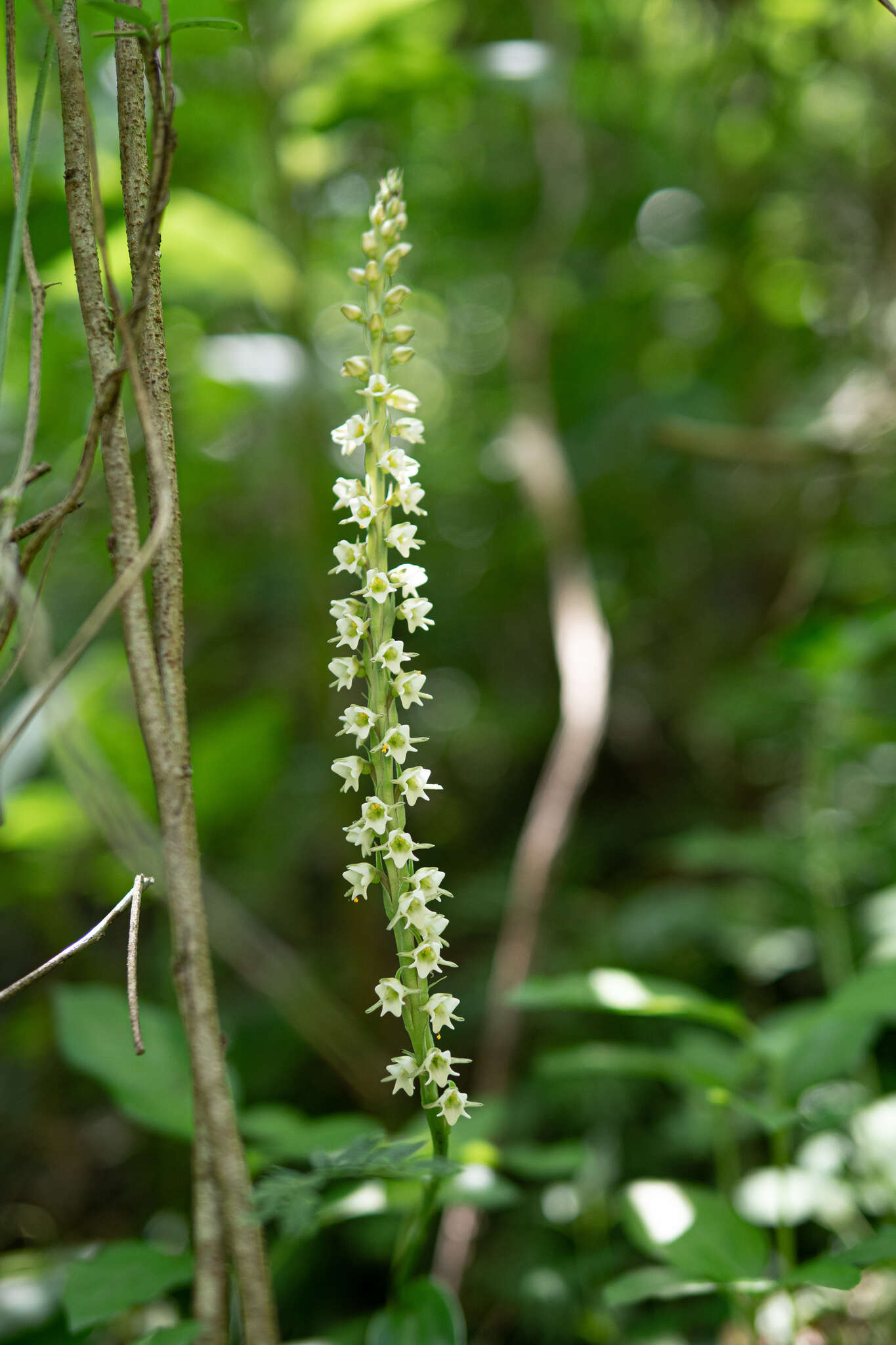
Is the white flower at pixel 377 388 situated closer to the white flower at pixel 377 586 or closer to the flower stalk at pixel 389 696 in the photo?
the flower stalk at pixel 389 696

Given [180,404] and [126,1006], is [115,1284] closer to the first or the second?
[126,1006]

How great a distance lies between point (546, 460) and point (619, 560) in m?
0.94

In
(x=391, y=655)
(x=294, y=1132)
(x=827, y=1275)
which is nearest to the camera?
(x=391, y=655)

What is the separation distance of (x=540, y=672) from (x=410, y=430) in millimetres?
2634

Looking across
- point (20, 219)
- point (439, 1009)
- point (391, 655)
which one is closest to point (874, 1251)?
point (439, 1009)

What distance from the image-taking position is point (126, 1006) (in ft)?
4.35

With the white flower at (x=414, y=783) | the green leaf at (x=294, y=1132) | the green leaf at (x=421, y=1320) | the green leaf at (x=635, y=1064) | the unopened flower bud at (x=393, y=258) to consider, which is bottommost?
the green leaf at (x=421, y=1320)

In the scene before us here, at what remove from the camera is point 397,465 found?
70cm

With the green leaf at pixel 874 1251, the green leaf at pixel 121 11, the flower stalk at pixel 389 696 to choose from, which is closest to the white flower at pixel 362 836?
the flower stalk at pixel 389 696

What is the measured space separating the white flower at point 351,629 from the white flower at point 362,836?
0.45 ft

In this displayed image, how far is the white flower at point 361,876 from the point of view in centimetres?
67

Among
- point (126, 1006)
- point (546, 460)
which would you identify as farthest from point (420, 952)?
point (546, 460)

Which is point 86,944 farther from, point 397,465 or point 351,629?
point 397,465

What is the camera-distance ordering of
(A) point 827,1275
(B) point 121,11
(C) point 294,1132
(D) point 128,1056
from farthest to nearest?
(D) point 128,1056, (C) point 294,1132, (A) point 827,1275, (B) point 121,11
